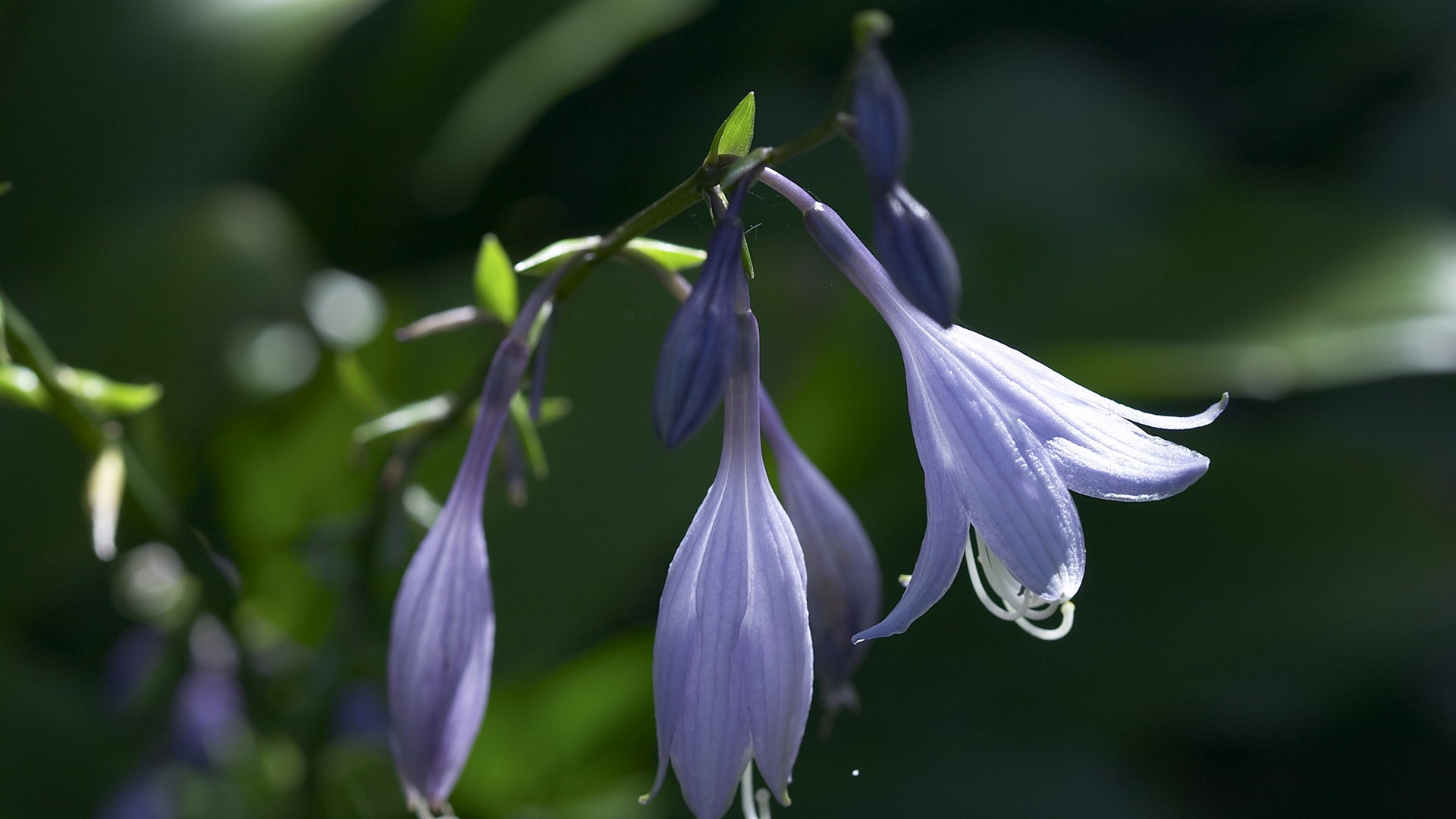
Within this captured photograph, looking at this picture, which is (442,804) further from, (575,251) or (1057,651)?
(1057,651)

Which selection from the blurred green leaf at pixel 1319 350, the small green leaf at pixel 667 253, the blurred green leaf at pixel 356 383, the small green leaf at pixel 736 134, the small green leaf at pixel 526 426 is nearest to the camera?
the small green leaf at pixel 736 134

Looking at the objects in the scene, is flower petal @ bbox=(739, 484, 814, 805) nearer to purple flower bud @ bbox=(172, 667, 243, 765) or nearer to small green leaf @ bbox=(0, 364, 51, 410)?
small green leaf @ bbox=(0, 364, 51, 410)

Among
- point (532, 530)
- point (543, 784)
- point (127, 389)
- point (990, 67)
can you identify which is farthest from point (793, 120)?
point (127, 389)

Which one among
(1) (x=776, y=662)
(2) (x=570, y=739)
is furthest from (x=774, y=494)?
(2) (x=570, y=739)

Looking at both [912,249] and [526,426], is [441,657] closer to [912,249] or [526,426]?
[526,426]

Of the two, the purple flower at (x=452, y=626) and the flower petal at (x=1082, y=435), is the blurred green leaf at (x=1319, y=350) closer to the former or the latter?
the flower petal at (x=1082, y=435)

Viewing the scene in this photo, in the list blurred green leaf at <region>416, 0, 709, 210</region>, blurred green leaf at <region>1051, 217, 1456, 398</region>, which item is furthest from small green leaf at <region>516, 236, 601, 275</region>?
blurred green leaf at <region>416, 0, 709, 210</region>

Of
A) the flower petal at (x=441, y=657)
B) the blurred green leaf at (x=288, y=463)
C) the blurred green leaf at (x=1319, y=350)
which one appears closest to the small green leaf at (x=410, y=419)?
the flower petal at (x=441, y=657)
